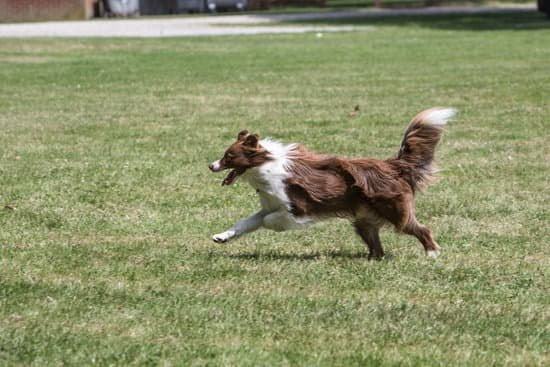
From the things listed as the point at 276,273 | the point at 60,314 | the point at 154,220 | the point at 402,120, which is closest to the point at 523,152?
the point at 402,120

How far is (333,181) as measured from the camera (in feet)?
23.5

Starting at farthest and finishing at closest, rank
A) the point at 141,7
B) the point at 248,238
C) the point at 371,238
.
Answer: the point at 141,7, the point at 248,238, the point at 371,238

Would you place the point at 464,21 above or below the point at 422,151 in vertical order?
below

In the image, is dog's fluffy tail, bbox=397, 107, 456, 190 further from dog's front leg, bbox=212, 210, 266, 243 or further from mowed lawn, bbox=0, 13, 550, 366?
dog's front leg, bbox=212, 210, 266, 243

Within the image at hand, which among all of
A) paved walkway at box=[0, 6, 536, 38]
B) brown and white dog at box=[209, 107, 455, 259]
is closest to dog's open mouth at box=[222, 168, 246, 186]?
brown and white dog at box=[209, 107, 455, 259]

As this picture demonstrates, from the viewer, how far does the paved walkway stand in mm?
33438

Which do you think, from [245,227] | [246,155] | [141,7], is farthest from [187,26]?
[246,155]

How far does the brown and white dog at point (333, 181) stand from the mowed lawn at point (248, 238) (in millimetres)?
304

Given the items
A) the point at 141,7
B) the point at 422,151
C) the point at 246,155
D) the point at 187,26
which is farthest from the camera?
the point at 141,7

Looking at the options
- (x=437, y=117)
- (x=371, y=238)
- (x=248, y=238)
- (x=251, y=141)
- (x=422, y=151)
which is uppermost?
(x=437, y=117)

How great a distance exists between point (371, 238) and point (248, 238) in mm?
1124

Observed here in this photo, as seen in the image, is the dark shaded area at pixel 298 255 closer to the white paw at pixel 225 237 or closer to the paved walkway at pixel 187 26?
the white paw at pixel 225 237

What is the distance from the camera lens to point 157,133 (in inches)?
523

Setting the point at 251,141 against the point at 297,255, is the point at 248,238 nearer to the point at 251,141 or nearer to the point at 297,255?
the point at 297,255
